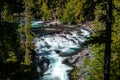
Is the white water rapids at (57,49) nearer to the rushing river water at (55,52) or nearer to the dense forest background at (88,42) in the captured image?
the rushing river water at (55,52)

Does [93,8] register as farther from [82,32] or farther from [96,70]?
[82,32]

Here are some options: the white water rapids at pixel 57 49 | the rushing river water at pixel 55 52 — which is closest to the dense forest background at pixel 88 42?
the rushing river water at pixel 55 52

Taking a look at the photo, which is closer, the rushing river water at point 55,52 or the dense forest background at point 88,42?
the dense forest background at point 88,42

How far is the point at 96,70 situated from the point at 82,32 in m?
37.1

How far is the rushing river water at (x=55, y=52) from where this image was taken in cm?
4281

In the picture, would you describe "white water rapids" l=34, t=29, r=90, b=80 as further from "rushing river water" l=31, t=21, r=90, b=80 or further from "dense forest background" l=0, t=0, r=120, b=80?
"dense forest background" l=0, t=0, r=120, b=80

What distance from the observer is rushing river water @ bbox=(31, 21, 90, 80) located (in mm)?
42812

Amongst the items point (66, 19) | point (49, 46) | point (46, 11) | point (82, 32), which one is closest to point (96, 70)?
point (49, 46)

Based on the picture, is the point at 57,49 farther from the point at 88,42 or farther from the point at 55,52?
the point at 88,42

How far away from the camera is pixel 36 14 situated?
3799 inches

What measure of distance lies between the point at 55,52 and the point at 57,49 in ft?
5.51

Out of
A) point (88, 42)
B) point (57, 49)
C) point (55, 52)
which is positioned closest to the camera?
point (88, 42)

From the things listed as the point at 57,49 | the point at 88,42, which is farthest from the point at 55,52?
the point at 88,42

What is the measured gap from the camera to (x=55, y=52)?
49156 millimetres
